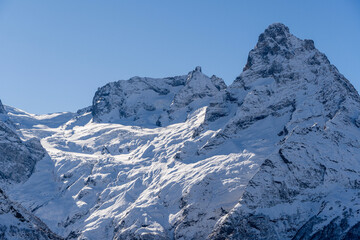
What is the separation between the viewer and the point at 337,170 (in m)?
157

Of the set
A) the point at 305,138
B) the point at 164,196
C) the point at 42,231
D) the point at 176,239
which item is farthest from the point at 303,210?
the point at 42,231

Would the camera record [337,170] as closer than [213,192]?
Yes

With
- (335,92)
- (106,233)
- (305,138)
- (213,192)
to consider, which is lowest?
(106,233)

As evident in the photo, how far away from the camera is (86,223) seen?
188375 millimetres

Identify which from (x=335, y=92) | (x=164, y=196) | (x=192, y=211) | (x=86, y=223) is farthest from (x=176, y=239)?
(x=335, y=92)

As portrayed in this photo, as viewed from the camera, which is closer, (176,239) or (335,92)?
(176,239)

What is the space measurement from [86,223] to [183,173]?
34127 mm

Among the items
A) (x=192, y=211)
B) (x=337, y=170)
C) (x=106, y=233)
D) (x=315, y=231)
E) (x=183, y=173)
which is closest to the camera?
(x=315, y=231)

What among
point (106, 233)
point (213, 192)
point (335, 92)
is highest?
point (335, 92)

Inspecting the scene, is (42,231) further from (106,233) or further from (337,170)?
(337,170)

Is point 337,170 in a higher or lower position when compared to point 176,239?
higher

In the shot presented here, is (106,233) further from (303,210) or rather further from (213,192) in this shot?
(303,210)

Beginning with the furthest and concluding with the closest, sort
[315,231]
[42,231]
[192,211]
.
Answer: [192,211]
[315,231]
[42,231]

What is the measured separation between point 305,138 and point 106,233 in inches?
2565
